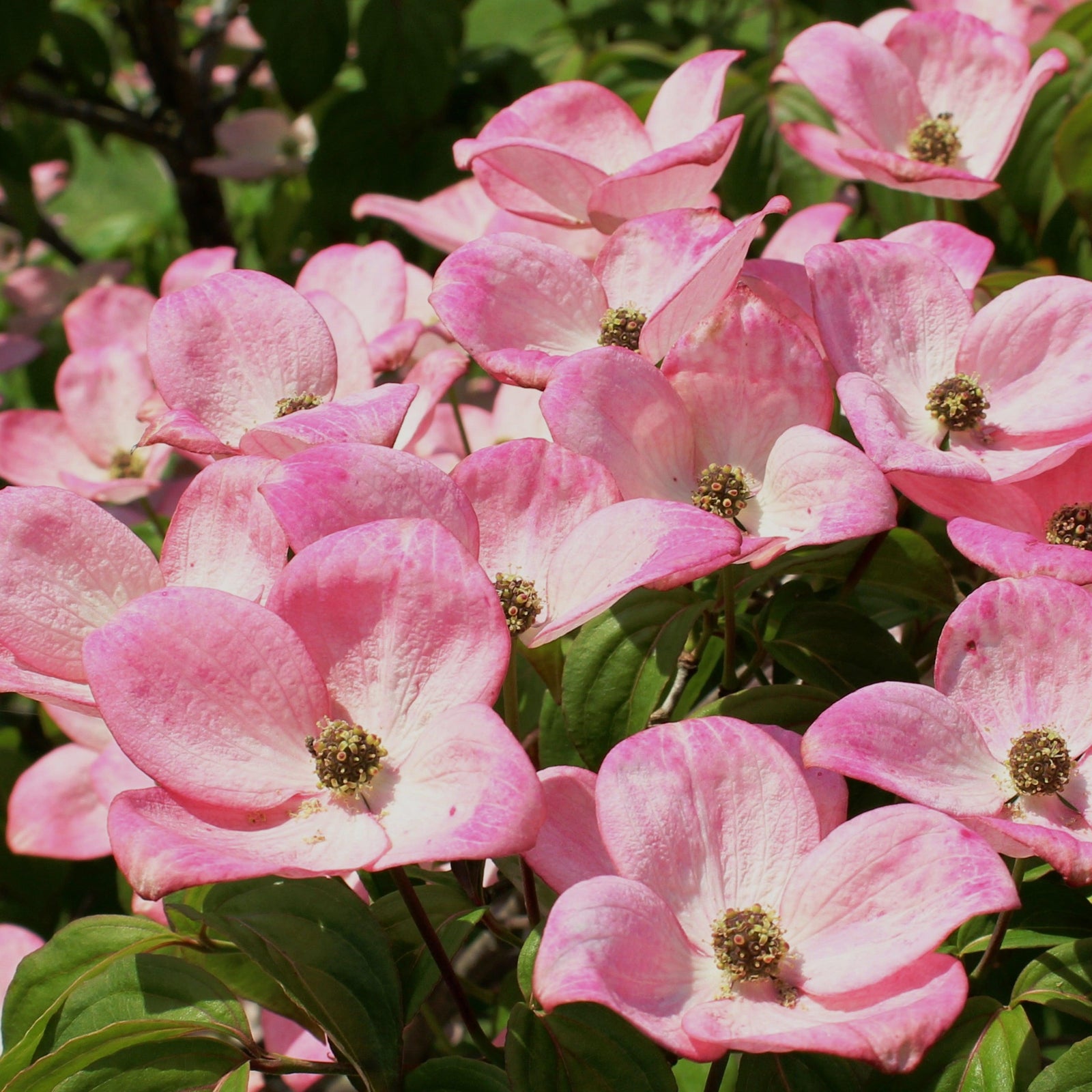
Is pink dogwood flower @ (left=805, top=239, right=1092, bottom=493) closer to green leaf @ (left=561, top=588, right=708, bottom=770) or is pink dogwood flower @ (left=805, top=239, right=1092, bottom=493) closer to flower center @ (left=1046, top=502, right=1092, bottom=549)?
flower center @ (left=1046, top=502, right=1092, bottom=549)

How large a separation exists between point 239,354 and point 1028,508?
422mm

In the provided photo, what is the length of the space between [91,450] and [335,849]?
0.61m

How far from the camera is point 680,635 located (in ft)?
2.18

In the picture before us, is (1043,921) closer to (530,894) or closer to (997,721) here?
(997,721)

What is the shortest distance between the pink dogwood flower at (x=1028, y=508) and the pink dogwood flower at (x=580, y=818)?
0.12 metres

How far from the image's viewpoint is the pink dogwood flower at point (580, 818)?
1.74 feet

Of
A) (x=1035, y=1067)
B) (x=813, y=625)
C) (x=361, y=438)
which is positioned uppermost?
(x=361, y=438)

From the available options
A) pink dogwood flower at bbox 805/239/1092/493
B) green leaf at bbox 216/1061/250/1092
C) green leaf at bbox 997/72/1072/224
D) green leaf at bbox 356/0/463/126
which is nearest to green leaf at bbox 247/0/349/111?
green leaf at bbox 356/0/463/126

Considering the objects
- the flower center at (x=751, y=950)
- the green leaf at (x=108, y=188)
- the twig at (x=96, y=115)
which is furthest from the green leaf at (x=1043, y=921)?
the green leaf at (x=108, y=188)

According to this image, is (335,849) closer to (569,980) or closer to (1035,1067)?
(569,980)

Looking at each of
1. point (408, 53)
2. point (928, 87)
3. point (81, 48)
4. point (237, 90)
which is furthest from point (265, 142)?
point (928, 87)

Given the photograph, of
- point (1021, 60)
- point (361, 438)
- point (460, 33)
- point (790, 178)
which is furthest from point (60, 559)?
point (460, 33)

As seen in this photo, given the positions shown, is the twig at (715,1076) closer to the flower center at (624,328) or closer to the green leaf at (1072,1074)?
the green leaf at (1072,1074)

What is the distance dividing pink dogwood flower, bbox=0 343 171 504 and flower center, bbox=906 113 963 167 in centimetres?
59
